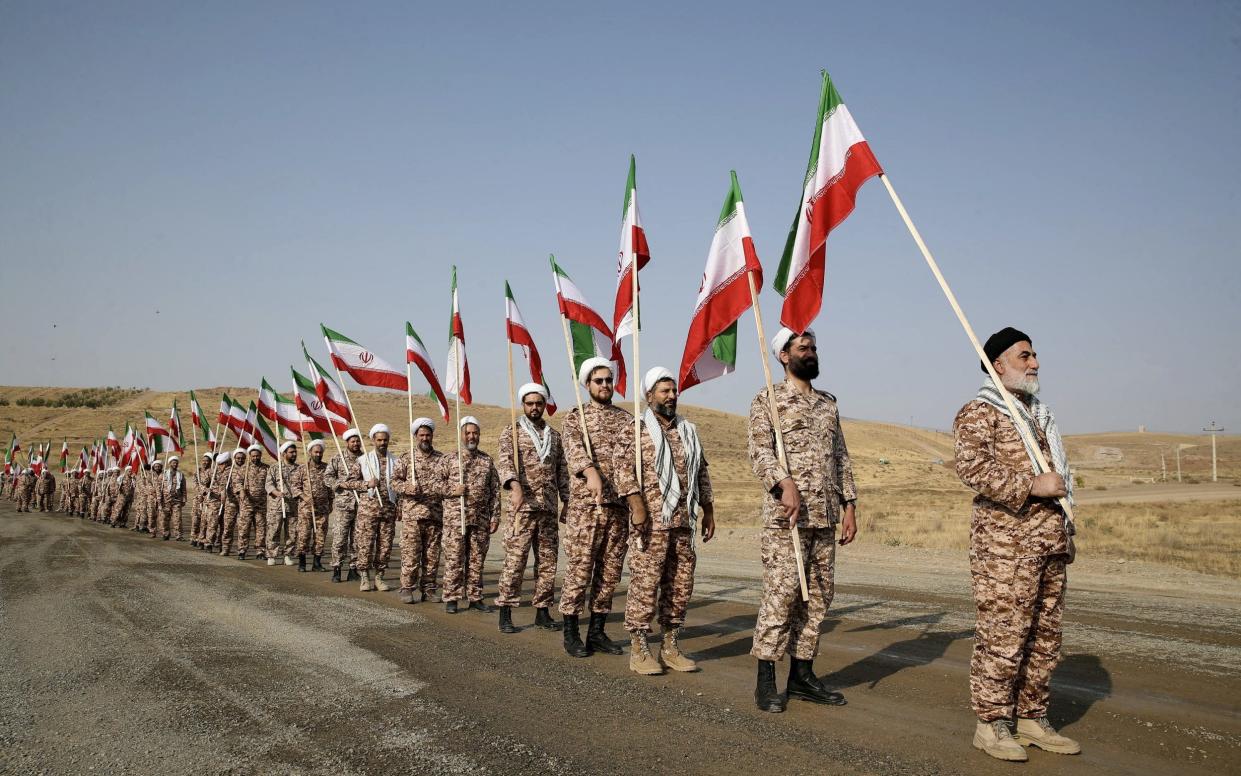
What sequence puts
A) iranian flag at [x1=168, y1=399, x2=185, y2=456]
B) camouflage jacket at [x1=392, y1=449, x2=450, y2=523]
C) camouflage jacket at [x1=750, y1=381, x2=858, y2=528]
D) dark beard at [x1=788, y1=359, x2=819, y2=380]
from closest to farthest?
camouflage jacket at [x1=750, y1=381, x2=858, y2=528], dark beard at [x1=788, y1=359, x2=819, y2=380], camouflage jacket at [x1=392, y1=449, x2=450, y2=523], iranian flag at [x1=168, y1=399, x2=185, y2=456]

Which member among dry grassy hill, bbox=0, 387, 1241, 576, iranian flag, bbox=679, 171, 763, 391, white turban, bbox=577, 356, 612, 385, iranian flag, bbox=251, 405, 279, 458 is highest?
iranian flag, bbox=679, 171, 763, 391

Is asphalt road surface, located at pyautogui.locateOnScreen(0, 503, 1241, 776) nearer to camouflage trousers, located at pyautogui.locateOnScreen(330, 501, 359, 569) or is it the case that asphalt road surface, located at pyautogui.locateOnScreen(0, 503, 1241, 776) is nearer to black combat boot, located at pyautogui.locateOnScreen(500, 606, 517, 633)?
black combat boot, located at pyautogui.locateOnScreen(500, 606, 517, 633)

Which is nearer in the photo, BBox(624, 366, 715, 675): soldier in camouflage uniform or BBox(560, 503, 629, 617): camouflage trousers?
BBox(624, 366, 715, 675): soldier in camouflage uniform

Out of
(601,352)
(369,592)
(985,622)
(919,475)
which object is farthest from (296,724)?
(919,475)

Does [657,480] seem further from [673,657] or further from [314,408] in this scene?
[314,408]

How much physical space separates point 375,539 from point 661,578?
6.81 meters

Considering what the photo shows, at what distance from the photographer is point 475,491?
10344 millimetres

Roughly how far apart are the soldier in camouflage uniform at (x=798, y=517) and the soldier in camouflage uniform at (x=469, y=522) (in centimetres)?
499

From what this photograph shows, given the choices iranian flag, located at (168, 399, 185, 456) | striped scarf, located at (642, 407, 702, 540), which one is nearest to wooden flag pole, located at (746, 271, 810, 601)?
striped scarf, located at (642, 407, 702, 540)

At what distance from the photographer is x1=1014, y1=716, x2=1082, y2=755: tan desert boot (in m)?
4.43

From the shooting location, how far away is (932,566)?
49.2ft

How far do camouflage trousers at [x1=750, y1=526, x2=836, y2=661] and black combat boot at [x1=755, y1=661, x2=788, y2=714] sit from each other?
0.08m

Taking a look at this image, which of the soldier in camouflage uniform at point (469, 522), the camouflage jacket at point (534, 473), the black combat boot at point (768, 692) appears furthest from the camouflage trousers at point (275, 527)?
the black combat boot at point (768, 692)

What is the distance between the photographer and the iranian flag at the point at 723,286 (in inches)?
257
